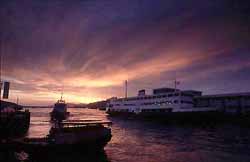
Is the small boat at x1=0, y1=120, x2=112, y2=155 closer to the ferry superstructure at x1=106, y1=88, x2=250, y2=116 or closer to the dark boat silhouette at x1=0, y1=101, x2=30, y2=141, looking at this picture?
the dark boat silhouette at x1=0, y1=101, x2=30, y2=141

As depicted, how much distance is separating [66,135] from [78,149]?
6.22ft

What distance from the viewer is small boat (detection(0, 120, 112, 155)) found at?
18.1 metres

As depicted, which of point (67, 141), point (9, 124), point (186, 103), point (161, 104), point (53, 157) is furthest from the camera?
point (161, 104)

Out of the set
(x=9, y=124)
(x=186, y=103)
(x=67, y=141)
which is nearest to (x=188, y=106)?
(x=186, y=103)

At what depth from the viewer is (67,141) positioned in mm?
20141

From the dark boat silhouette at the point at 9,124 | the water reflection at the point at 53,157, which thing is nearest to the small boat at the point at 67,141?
the water reflection at the point at 53,157

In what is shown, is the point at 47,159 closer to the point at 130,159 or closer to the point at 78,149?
the point at 78,149

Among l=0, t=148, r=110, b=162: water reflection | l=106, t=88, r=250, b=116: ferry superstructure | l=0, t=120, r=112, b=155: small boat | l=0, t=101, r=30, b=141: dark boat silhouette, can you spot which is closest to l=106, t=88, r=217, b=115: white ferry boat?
l=106, t=88, r=250, b=116: ferry superstructure

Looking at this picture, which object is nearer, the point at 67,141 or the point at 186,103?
the point at 67,141

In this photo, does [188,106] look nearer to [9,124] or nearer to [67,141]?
[9,124]

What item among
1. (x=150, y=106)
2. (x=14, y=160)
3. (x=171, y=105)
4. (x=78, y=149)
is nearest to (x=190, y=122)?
(x=171, y=105)

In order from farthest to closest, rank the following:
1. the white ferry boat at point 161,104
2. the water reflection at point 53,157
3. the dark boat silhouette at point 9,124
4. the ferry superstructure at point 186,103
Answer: the white ferry boat at point 161,104 → the ferry superstructure at point 186,103 → the dark boat silhouette at point 9,124 → the water reflection at point 53,157

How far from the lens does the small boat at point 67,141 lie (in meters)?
18.1

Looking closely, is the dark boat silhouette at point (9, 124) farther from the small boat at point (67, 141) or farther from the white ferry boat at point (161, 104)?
the white ferry boat at point (161, 104)
